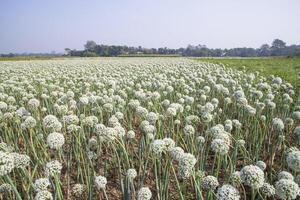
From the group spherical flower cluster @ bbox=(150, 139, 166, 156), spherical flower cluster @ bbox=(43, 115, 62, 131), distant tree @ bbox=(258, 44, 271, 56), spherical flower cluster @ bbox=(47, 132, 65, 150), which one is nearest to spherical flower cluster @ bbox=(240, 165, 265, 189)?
spherical flower cluster @ bbox=(150, 139, 166, 156)

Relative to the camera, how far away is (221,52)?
10538 centimetres

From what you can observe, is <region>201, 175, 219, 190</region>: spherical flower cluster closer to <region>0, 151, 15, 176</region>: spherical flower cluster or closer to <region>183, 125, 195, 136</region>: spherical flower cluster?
<region>183, 125, 195, 136</region>: spherical flower cluster

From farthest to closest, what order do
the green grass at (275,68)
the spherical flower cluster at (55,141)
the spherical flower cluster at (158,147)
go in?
the green grass at (275,68), the spherical flower cluster at (55,141), the spherical flower cluster at (158,147)

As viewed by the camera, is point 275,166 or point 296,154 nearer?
point 296,154

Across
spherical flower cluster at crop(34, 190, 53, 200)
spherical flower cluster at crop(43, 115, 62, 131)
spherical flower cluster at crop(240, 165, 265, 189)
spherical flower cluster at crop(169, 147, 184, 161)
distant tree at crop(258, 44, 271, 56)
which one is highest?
spherical flower cluster at crop(43, 115, 62, 131)

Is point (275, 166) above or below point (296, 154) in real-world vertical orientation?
below

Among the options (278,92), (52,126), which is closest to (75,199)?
(52,126)

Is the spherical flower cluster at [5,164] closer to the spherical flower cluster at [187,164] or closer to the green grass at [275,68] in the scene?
the spherical flower cluster at [187,164]

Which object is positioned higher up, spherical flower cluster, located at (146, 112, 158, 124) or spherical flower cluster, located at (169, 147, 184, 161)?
spherical flower cluster, located at (169, 147, 184, 161)

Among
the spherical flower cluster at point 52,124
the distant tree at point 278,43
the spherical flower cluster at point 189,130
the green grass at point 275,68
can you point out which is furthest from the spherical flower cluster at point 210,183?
the distant tree at point 278,43

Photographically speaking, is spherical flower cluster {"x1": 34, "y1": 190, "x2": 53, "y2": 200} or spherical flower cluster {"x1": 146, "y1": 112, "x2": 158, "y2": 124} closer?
spherical flower cluster {"x1": 34, "y1": 190, "x2": 53, "y2": 200}

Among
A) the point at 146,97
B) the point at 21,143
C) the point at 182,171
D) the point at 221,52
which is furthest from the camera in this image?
the point at 221,52

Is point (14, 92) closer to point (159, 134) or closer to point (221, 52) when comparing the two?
point (159, 134)

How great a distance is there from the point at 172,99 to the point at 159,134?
13.3ft
